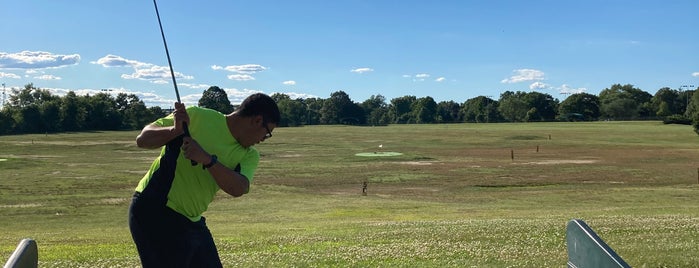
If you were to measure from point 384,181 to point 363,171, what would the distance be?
7.37 metres

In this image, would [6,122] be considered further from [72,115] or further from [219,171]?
[219,171]

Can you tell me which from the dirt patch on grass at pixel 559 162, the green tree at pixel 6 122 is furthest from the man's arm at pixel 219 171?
the green tree at pixel 6 122

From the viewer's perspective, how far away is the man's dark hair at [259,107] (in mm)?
4457

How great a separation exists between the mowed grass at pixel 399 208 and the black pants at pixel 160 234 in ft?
15.2

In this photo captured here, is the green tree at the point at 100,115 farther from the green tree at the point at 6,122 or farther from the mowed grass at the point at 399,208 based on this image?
the mowed grass at the point at 399,208

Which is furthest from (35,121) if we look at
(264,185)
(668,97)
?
(668,97)

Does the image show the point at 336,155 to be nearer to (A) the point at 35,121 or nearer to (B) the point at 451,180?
(B) the point at 451,180

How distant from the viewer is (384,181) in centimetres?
4147

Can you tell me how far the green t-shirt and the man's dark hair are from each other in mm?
185

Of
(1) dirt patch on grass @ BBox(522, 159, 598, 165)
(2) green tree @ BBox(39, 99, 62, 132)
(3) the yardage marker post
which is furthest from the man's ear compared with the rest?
(2) green tree @ BBox(39, 99, 62, 132)

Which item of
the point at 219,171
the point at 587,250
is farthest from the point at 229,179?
the point at 587,250

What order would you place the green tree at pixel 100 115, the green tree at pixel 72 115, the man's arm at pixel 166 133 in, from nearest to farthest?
1. the man's arm at pixel 166 133
2. the green tree at pixel 72 115
3. the green tree at pixel 100 115

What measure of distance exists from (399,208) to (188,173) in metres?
22.6

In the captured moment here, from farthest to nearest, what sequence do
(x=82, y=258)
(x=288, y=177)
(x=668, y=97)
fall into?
(x=668, y=97), (x=288, y=177), (x=82, y=258)
